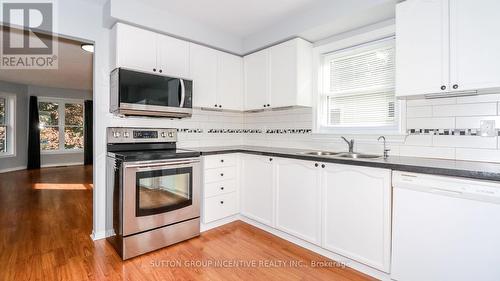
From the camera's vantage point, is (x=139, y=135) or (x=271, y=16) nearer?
(x=139, y=135)

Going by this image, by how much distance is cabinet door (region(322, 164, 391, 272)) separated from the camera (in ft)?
5.97

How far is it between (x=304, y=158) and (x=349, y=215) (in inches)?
24.2

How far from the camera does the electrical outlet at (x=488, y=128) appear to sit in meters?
1.80

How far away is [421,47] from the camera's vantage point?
6.12 feet

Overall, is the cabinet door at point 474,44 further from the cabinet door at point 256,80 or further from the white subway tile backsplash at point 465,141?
the cabinet door at point 256,80

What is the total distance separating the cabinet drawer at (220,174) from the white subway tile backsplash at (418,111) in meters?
1.89

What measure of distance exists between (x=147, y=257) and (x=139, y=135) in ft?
3.93

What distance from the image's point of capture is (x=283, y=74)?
288 centimetres

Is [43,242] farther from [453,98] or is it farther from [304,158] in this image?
[453,98]

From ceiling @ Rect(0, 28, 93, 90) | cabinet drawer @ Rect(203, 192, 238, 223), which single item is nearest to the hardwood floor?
cabinet drawer @ Rect(203, 192, 238, 223)

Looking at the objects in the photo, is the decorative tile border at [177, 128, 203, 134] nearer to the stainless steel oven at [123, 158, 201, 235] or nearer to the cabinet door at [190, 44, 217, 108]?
the cabinet door at [190, 44, 217, 108]

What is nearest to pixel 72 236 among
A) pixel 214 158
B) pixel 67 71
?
pixel 214 158

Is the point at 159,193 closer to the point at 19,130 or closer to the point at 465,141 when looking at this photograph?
the point at 465,141

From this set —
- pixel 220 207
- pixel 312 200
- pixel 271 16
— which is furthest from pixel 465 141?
pixel 220 207
